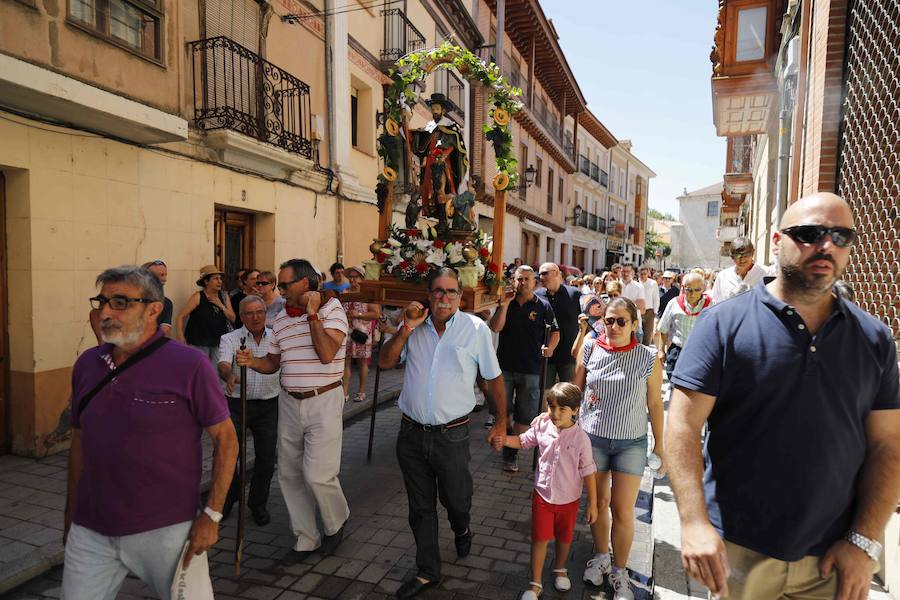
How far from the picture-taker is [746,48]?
29.1ft

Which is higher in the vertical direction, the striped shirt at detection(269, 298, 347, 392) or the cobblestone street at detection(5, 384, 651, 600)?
the striped shirt at detection(269, 298, 347, 392)

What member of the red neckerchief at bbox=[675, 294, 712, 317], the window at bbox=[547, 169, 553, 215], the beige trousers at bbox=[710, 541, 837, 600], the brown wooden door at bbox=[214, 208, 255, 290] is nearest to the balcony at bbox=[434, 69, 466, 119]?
the brown wooden door at bbox=[214, 208, 255, 290]

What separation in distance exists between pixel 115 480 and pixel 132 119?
4.69m

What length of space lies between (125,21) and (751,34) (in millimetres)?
8846

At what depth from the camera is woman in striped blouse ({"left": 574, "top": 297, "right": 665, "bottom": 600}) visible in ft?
11.6

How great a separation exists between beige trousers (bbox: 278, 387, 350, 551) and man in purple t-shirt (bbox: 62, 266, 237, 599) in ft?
4.45

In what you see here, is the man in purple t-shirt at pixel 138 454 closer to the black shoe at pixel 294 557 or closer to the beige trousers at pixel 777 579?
the black shoe at pixel 294 557

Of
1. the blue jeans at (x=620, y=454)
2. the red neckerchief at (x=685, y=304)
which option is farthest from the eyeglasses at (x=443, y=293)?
the red neckerchief at (x=685, y=304)

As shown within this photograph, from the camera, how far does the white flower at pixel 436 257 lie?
504cm

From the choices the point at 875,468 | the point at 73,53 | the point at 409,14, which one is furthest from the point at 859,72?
the point at 409,14

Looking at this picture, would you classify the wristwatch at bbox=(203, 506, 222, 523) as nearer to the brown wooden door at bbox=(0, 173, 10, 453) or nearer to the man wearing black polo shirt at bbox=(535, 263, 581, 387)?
the man wearing black polo shirt at bbox=(535, 263, 581, 387)

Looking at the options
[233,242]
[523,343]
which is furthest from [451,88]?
[523,343]

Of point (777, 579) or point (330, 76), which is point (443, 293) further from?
point (330, 76)

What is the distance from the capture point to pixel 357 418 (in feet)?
25.1
